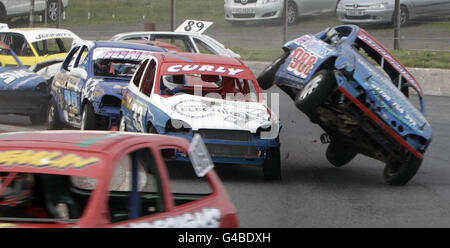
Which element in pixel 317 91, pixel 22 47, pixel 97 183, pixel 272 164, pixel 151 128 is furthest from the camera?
pixel 22 47

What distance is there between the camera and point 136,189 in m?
5.18

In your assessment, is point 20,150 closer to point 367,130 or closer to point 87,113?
point 367,130

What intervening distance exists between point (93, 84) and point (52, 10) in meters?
16.4

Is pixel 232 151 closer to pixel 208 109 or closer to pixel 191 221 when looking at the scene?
pixel 208 109

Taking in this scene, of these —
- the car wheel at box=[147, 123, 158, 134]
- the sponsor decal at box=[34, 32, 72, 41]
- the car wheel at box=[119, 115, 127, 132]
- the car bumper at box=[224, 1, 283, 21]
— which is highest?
the car wheel at box=[147, 123, 158, 134]

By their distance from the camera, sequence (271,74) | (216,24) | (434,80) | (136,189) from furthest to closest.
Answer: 1. (216,24)
2. (434,80)
3. (271,74)
4. (136,189)

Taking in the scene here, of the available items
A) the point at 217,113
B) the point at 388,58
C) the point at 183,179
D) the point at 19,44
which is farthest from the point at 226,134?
the point at 19,44

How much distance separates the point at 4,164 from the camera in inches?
197

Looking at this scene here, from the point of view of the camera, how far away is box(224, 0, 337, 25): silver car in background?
2592 centimetres

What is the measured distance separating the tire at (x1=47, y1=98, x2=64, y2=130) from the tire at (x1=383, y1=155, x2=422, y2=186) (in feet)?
20.1

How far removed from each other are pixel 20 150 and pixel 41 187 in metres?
0.34

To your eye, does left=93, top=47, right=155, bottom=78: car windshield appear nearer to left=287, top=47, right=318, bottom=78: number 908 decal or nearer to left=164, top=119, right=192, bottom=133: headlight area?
left=164, top=119, right=192, bottom=133: headlight area

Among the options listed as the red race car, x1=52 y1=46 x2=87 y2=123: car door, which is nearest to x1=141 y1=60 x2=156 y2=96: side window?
x1=52 y1=46 x2=87 y2=123: car door

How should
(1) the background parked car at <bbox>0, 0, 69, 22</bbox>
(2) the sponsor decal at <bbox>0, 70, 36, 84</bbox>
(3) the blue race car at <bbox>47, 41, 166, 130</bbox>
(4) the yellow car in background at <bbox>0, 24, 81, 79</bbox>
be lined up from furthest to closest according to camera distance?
(1) the background parked car at <bbox>0, 0, 69, 22</bbox>, (4) the yellow car in background at <bbox>0, 24, 81, 79</bbox>, (2) the sponsor decal at <bbox>0, 70, 36, 84</bbox>, (3) the blue race car at <bbox>47, 41, 166, 130</bbox>
